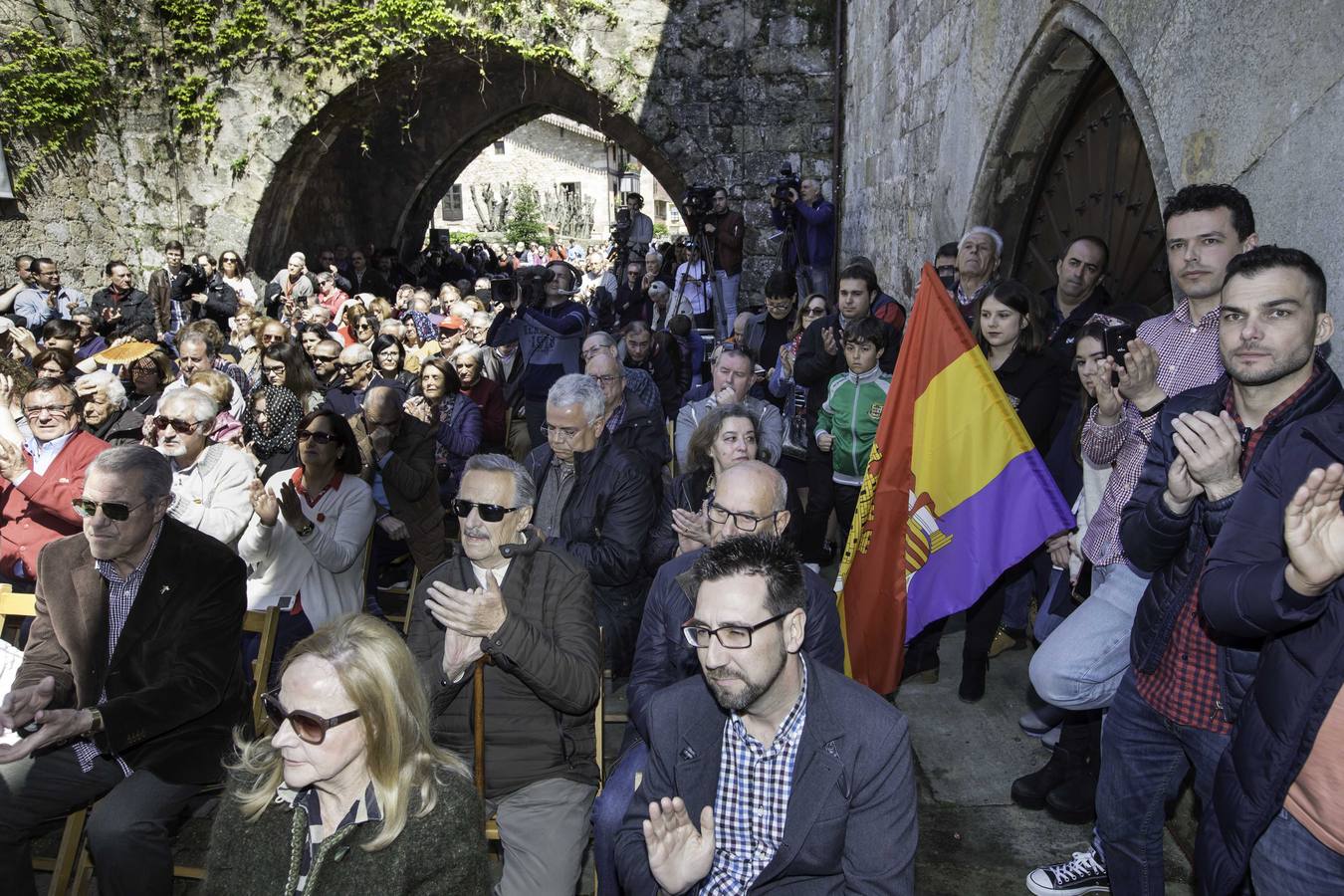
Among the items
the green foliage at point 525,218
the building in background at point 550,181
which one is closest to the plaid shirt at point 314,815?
the green foliage at point 525,218

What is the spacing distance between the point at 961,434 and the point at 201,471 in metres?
3.02

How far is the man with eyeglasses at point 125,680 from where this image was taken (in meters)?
2.93

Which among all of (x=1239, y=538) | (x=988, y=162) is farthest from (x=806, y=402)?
(x=1239, y=538)

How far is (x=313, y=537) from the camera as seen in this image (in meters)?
3.99

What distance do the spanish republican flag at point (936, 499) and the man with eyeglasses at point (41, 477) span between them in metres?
3.14

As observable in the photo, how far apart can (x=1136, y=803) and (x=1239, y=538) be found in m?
0.94

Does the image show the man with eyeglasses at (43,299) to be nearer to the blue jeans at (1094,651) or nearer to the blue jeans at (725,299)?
the blue jeans at (725,299)

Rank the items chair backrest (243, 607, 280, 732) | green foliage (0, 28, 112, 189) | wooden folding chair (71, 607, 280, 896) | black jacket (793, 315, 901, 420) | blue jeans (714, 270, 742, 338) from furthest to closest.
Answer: green foliage (0, 28, 112, 189)
blue jeans (714, 270, 742, 338)
black jacket (793, 315, 901, 420)
chair backrest (243, 607, 280, 732)
wooden folding chair (71, 607, 280, 896)

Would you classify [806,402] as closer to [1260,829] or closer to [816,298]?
[816,298]

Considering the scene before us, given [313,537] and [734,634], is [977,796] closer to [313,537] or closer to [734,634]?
[734,634]

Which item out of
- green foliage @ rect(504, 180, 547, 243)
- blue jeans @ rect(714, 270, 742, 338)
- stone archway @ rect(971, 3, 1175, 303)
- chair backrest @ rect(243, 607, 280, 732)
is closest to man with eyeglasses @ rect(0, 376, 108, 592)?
chair backrest @ rect(243, 607, 280, 732)

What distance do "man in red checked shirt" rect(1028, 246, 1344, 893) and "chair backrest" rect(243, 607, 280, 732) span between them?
8.65 feet

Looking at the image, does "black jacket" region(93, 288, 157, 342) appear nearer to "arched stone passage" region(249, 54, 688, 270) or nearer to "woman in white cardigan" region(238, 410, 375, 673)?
"arched stone passage" region(249, 54, 688, 270)

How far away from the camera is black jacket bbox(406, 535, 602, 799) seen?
9.29ft
